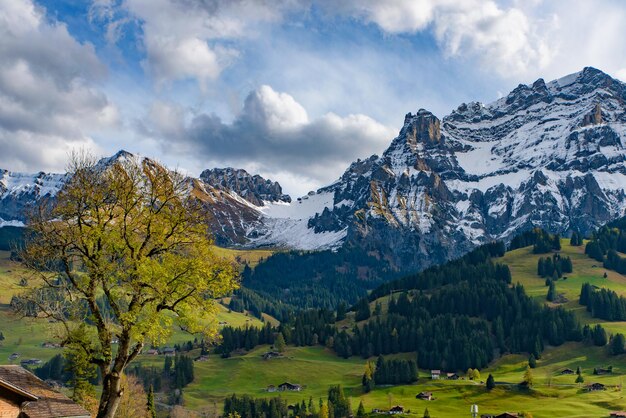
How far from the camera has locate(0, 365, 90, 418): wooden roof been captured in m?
33.1

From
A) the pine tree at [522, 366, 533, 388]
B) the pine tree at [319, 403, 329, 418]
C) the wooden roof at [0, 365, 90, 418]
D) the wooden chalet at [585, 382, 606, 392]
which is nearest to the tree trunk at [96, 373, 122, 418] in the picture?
the wooden roof at [0, 365, 90, 418]

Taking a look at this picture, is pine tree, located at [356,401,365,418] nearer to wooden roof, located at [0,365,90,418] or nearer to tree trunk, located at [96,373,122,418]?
wooden roof, located at [0,365,90,418]

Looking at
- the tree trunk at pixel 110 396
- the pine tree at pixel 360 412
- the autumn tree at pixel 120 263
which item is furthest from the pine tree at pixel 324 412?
the tree trunk at pixel 110 396

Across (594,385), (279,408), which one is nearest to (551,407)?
(594,385)

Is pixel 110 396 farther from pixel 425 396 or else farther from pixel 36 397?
pixel 425 396

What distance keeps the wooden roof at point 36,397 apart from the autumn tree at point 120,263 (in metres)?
3.43

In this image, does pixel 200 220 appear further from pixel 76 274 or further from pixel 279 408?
pixel 279 408

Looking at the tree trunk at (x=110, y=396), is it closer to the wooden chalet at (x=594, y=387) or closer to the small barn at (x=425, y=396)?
the small barn at (x=425, y=396)

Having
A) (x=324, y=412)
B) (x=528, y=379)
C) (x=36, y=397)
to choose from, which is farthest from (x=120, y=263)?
(x=528, y=379)

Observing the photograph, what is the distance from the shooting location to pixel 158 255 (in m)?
35.0

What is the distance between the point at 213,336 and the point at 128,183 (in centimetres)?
985

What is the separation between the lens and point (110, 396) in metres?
32.0

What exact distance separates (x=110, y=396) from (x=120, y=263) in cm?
691

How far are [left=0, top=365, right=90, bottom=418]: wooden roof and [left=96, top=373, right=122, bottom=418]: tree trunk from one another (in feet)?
13.5
